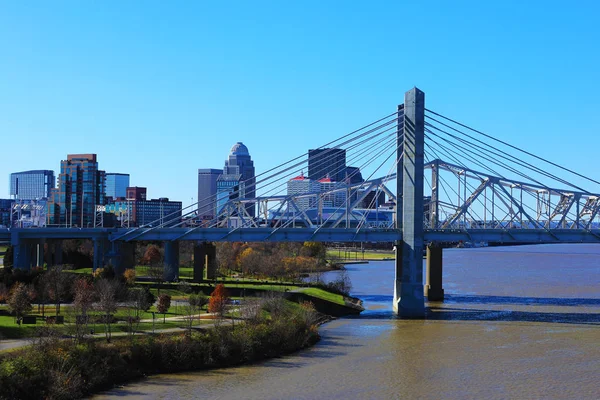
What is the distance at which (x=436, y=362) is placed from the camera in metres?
41.5

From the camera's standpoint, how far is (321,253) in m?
127

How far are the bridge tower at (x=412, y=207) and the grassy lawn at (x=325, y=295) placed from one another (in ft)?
16.8

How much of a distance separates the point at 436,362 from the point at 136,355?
49.9ft

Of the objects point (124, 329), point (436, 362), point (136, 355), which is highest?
point (124, 329)

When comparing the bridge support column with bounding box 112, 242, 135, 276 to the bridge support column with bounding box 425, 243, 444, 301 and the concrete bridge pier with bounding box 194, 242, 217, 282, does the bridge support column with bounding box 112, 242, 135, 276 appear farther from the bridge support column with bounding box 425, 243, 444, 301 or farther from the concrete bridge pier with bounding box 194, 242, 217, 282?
the bridge support column with bounding box 425, 243, 444, 301

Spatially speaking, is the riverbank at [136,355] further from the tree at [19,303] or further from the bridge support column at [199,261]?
the bridge support column at [199,261]

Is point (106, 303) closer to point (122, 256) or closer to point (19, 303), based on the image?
point (19, 303)

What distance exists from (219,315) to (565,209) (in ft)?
119

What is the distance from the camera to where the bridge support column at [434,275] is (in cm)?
7006

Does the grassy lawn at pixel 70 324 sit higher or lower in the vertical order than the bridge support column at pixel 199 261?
lower

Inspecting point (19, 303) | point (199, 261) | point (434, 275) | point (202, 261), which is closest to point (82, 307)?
point (19, 303)

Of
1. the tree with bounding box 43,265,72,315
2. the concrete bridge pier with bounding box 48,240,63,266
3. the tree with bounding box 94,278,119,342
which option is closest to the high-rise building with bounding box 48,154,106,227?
the concrete bridge pier with bounding box 48,240,63,266

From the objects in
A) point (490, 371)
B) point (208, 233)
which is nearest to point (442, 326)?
point (490, 371)

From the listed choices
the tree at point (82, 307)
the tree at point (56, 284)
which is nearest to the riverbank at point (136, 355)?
the tree at point (82, 307)
